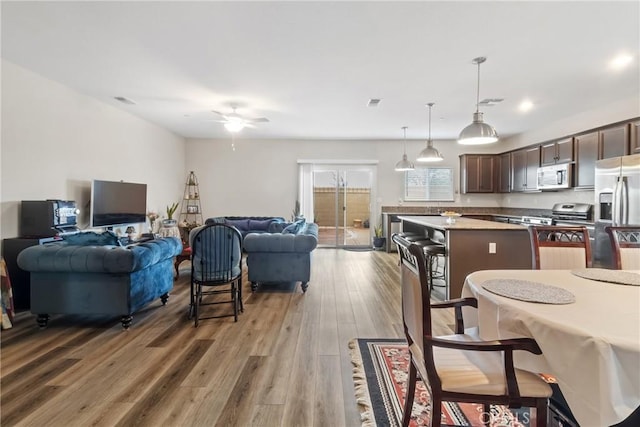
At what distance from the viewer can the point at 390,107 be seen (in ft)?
16.8

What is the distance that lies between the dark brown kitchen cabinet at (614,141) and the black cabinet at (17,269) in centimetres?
748

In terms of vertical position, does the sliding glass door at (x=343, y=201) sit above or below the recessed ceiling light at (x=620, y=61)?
below

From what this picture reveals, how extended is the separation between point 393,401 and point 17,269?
13.3ft

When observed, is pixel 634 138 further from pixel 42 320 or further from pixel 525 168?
pixel 42 320

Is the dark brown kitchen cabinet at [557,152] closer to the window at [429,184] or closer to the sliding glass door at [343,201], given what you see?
the window at [429,184]

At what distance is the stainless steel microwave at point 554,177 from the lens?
17.8ft

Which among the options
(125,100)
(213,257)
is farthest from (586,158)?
(125,100)

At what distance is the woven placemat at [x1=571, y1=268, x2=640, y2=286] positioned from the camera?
169cm

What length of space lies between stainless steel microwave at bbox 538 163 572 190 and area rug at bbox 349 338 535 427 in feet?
16.1

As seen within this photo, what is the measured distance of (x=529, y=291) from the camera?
1.54 m

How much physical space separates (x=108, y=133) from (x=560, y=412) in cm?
629

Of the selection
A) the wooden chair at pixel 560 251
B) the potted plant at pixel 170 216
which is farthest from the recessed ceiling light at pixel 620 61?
the potted plant at pixel 170 216

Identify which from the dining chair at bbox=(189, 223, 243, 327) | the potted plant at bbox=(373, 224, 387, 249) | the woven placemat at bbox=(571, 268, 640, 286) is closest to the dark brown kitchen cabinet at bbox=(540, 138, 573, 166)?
the potted plant at bbox=(373, 224, 387, 249)

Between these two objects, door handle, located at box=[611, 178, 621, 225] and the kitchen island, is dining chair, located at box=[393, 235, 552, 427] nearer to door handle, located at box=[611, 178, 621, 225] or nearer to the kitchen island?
the kitchen island
